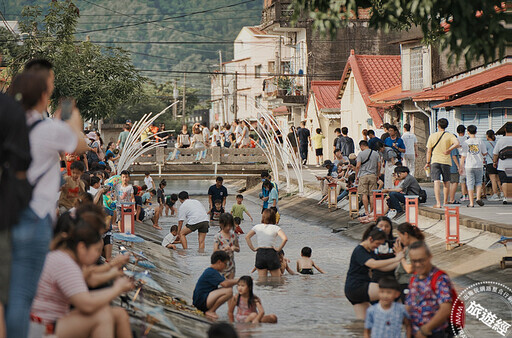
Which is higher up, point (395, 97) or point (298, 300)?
point (395, 97)

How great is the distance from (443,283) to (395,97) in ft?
86.9

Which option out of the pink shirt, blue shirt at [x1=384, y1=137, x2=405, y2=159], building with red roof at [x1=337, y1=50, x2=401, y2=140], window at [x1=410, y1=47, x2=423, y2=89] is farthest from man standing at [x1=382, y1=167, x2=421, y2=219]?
building with red roof at [x1=337, y1=50, x2=401, y2=140]

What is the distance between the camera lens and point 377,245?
10.1 metres

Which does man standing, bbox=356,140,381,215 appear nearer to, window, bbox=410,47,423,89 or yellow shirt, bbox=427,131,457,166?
yellow shirt, bbox=427,131,457,166

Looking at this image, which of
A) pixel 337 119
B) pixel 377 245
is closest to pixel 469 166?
pixel 377 245

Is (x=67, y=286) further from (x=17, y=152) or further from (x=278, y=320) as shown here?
(x=278, y=320)

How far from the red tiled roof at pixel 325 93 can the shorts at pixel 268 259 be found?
105ft

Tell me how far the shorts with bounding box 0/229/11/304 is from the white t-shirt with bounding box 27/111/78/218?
0.34 metres

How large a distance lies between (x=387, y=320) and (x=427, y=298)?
1.38ft

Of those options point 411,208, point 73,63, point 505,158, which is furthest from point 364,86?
point 411,208

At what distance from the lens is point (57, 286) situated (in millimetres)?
6727

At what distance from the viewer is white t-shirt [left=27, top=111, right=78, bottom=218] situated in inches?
250

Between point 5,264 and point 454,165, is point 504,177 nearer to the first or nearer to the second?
point 454,165

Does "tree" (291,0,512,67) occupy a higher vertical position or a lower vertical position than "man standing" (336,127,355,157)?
higher
